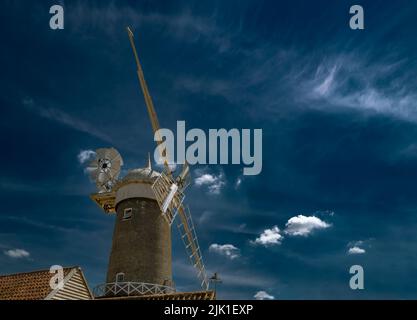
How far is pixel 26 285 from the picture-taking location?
1805cm

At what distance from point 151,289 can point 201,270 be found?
6.39 metres

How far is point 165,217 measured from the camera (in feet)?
93.3

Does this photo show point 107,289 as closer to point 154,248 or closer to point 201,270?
point 154,248

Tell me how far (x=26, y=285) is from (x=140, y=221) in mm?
9999

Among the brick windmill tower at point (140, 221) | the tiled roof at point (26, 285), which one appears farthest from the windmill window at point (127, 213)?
the tiled roof at point (26, 285)

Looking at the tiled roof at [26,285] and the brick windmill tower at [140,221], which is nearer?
the tiled roof at [26,285]

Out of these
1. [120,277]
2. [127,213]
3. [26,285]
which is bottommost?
[26,285]

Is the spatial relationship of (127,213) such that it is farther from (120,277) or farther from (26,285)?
(26,285)

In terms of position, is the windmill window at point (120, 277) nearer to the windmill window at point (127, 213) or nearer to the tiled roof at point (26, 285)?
the windmill window at point (127, 213)

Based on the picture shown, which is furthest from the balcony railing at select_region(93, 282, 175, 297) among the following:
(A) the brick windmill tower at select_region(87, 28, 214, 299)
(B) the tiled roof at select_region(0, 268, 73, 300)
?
(B) the tiled roof at select_region(0, 268, 73, 300)

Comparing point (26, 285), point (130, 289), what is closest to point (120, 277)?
point (130, 289)

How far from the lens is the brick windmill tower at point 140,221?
25656 mm

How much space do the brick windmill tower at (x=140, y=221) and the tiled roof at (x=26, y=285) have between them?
714 centimetres
